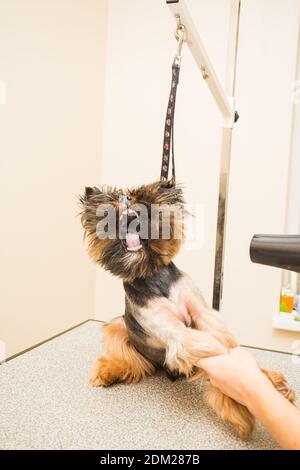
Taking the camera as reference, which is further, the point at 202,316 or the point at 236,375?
the point at 202,316

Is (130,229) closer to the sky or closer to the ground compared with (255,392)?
closer to the sky

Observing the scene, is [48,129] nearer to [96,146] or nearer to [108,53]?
[96,146]

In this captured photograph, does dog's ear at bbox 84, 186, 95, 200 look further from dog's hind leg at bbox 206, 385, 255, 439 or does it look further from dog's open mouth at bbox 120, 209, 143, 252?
dog's hind leg at bbox 206, 385, 255, 439

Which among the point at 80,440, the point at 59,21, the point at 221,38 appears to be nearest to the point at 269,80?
the point at 221,38

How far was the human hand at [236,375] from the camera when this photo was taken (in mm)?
582

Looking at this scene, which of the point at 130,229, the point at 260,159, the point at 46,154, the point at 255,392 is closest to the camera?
the point at 255,392

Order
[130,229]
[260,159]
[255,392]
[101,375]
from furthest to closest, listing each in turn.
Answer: [260,159], [101,375], [130,229], [255,392]

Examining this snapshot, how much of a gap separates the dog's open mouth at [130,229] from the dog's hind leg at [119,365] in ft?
0.88

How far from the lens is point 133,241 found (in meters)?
0.68

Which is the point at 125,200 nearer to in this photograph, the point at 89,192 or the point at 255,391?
the point at 89,192

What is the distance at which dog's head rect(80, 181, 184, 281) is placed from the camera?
670 mm

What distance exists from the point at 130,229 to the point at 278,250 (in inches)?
10.5

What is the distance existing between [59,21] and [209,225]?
1192 mm

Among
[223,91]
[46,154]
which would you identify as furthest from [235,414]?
[46,154]
